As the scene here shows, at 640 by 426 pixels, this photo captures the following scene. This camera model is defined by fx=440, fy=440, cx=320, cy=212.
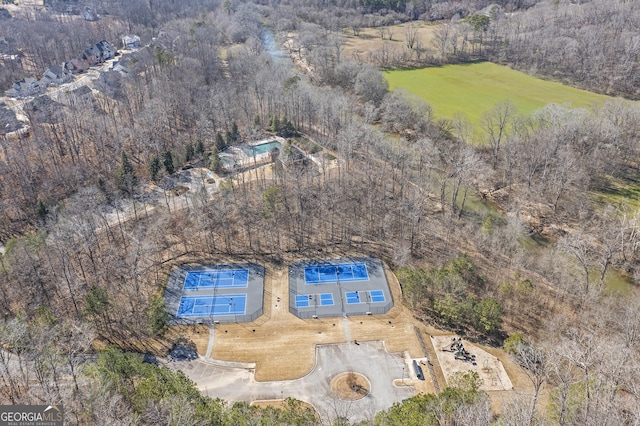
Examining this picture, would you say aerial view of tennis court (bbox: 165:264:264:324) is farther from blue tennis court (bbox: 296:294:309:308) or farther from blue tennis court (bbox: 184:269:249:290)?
blue tennis court (bbox: 296:294:309:308)

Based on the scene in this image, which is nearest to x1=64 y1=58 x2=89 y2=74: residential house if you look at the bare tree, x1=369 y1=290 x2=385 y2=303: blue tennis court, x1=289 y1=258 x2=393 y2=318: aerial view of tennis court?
x1=289 y1=258 x2=393 y2=318: aerial view of tennis court

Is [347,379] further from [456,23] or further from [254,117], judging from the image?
[456,23]

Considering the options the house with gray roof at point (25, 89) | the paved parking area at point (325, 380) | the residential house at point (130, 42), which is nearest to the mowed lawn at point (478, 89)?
the paved parking area at point (325, 380)

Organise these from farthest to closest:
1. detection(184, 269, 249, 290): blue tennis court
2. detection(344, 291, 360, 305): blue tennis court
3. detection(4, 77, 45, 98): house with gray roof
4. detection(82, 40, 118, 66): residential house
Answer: detection(82, 40, 118, 66): residential house
detection(4, 77, 45, 98): house with gray roof
detection(184, 269, 249, 290): blue tennis court
detection(344, 291, 360, 305): blue tennis court

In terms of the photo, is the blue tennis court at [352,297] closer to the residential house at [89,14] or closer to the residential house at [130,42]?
the residential house at [130,42]

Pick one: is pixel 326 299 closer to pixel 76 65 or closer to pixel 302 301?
pixel 302 301

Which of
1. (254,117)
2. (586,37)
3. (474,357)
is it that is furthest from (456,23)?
(474,357)
